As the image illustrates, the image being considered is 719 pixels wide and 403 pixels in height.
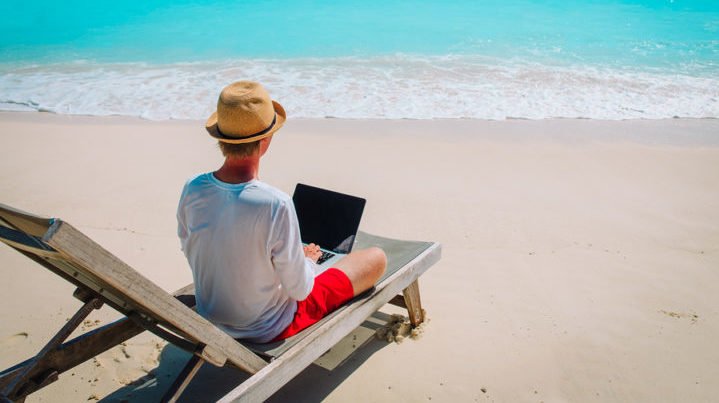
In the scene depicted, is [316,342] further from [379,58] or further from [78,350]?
[379,58]

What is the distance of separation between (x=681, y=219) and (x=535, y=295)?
233cm

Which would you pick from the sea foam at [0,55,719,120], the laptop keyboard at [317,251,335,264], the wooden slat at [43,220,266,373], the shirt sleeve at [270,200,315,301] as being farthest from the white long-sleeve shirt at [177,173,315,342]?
the sea foam at [0,55,719,120]

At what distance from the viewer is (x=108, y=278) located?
195 cm

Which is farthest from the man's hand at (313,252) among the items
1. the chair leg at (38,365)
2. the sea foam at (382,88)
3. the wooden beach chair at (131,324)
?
the sea foam at (382,88)

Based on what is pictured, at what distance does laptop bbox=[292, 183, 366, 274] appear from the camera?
12.0 ft

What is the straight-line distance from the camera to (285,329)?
2840mm

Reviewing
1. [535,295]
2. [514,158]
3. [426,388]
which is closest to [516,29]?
[514,158]

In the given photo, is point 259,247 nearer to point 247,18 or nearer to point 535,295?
point 535,295

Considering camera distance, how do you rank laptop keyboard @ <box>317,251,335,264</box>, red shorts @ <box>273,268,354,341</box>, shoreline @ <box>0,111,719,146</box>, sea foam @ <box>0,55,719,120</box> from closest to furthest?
1. red shorts @ <box>273,268,354,341</box>
2. laptop keyboard @ <box>317,251,335,264</box>
3. shoreline @ <box>0,111,719,146</box>
4. sea foam @ <box>0,55,719,120</box>

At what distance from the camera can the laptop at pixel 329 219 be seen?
367cm

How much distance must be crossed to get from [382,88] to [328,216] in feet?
26.4

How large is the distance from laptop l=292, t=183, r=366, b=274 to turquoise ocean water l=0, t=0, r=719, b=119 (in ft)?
18.8

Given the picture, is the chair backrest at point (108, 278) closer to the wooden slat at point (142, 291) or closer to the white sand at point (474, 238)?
the wooden slat at point (142, 291)

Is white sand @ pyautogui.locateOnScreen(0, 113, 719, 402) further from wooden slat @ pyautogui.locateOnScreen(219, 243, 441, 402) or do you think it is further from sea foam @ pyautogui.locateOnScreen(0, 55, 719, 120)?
sea foam @ pyautogui.locateOnScreen(0, 55, 719, 120)
